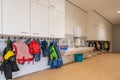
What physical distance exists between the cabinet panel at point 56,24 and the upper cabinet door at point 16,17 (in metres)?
0.72

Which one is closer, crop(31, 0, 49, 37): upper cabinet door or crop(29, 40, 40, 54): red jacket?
crop(31, 0, 49, 37): upper cabinet door

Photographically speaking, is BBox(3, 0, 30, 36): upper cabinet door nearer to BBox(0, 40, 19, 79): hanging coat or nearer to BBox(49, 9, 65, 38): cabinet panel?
BBox(0, 40, 19, 79): hanging coat

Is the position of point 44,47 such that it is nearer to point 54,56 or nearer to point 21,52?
point 54,56

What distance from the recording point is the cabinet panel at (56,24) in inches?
116

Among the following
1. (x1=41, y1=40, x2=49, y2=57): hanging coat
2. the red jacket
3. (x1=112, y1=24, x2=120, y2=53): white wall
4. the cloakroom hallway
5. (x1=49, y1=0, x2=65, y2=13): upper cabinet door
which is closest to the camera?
the cloakroom hallway

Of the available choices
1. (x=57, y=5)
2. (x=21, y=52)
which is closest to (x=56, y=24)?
(x=57, y=5)

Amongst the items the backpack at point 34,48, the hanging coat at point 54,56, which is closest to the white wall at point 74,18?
the hanging coat at point 54,56

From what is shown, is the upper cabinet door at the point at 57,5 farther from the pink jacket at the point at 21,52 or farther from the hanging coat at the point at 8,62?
the hanging coat at the point at 8,62

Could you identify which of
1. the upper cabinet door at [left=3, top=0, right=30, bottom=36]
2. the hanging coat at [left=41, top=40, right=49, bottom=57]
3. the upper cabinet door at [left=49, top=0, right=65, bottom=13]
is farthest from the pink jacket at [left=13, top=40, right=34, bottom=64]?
the upper cabinet door at [left=49, top=0, right=65, bottom=13]

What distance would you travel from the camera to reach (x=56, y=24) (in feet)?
10.3

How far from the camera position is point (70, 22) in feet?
14.4

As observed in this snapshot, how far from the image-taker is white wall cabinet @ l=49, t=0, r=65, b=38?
295cm

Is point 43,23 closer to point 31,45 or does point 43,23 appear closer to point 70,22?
point 31,45

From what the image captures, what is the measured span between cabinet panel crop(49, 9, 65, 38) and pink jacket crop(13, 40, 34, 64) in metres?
0.65
